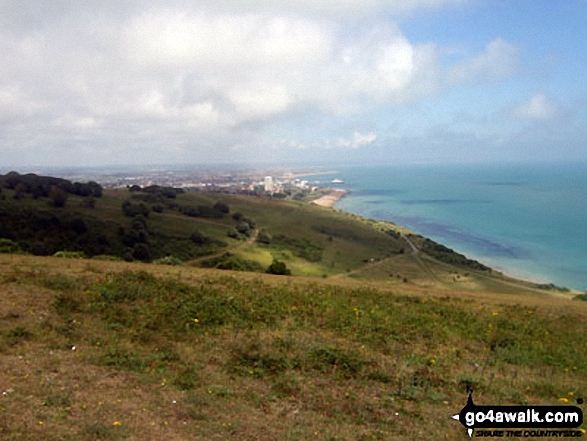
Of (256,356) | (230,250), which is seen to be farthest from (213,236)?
(256,356)

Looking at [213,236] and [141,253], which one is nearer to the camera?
[141,253]

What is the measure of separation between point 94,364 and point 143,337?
2036 mm

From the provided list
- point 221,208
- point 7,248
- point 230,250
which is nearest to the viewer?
point 7,248

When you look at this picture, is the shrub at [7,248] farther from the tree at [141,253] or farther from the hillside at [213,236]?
the tree at [141,253]

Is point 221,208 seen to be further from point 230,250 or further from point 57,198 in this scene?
point 57,198

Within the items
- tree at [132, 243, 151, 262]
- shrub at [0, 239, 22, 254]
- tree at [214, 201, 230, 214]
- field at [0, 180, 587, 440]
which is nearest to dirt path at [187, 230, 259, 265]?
tree at [132, 243, 151, 262]

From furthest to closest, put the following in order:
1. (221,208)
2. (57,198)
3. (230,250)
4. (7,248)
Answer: (221,208) → (57,198) → (230,250) → (7,248)

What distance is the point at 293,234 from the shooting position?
385ft

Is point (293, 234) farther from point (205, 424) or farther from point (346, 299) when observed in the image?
point (205, 424)

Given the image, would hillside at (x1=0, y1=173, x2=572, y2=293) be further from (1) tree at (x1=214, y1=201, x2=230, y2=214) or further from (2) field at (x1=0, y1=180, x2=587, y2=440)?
(2) field at (x1=0, y1=180, x2=587, y2=440)

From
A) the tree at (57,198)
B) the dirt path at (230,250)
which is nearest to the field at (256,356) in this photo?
the dirt path at (230,250)

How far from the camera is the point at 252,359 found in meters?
10.7

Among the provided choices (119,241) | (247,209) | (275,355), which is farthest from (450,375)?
(247,209)

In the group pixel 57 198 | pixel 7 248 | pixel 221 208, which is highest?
pixel 57 198
